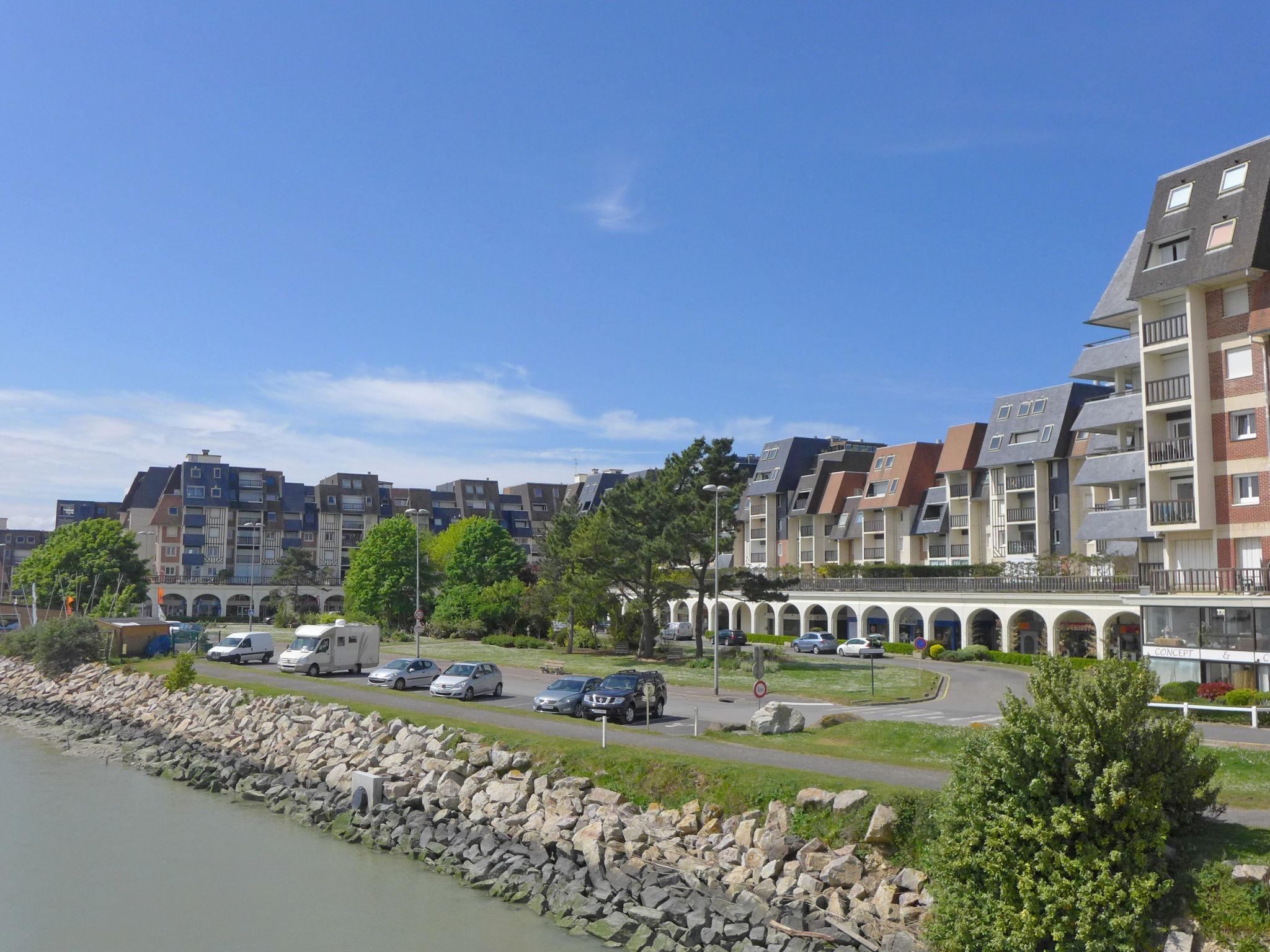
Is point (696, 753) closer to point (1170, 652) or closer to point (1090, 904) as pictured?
point (1090, 904)

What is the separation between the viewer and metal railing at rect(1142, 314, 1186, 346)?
129 feet

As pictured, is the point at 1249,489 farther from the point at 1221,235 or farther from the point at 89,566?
the point at 89,566

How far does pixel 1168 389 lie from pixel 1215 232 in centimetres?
628

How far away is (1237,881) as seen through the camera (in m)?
12.1

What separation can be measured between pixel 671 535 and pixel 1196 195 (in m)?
29.8

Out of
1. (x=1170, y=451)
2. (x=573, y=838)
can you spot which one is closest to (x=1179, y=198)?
(x=1170, y=451)

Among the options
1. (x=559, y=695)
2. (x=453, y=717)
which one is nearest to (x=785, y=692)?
(x=559, y=695)

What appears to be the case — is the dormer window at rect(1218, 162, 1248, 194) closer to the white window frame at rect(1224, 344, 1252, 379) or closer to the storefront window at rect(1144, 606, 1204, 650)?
the white window frame at rect(1224, 344, 1252, 379)

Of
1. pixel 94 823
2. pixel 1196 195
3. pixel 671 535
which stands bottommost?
pixel 94 823

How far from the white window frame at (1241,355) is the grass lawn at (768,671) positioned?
17.5 meters

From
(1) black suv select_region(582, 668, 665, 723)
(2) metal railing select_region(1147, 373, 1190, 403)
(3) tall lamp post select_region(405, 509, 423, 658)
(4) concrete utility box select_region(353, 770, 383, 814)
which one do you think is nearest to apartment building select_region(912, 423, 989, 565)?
(2) metal railing select_region(1147, 373, 1190, 403)

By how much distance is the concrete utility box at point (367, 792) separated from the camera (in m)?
24.5

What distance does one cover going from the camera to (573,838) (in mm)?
19859

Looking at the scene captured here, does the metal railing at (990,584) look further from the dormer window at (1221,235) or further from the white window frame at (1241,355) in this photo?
the dormer window at (1221,235)
